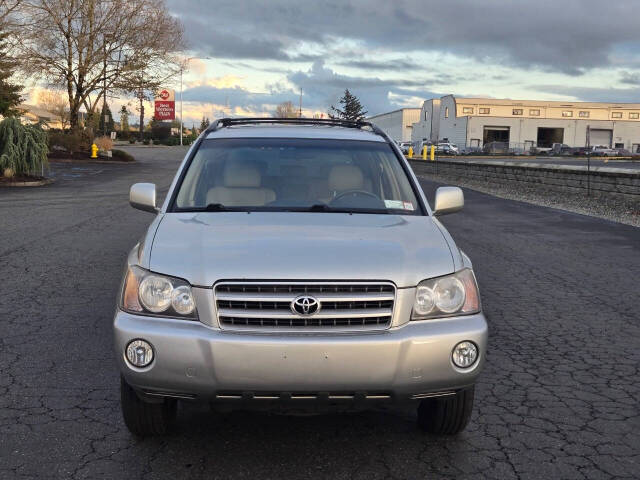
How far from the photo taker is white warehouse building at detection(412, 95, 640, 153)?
273 ft

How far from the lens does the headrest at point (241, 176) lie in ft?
14.9

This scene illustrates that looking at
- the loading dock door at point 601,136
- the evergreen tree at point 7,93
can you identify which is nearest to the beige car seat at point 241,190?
the evergreen tree at point 7,93

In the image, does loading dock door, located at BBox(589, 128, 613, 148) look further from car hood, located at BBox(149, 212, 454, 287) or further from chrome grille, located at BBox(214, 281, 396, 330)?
chrome grille, located at BBox(214, 281, 396, 330)

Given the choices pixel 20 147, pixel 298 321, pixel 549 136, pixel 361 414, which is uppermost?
pixel 549 136

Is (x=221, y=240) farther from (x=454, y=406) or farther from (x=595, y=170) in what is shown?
(x=595, y=170)

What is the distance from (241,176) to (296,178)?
1.21 feet

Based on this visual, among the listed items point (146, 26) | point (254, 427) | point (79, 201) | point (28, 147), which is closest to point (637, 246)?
point (254, 427)

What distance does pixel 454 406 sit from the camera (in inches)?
140

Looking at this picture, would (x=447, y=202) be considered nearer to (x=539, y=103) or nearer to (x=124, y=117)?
(x=539, y=103)

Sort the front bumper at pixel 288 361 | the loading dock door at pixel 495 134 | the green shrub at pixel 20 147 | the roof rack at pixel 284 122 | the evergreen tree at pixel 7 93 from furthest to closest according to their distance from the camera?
the loading dock door at pixel 495 134
the evergreen tree at pixel 7 93
the green shrub at pixel 20 147
the roof rack at pixel 284 122
the front bumper at pixel 288 361

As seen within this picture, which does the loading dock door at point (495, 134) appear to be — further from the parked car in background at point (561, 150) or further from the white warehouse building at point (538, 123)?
the parked car in background at point (561, 150)

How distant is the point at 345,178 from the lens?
462 centimetres

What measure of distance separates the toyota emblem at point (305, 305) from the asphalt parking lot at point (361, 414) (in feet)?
2.64

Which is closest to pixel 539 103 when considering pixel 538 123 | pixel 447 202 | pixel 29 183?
pixel 538 123
